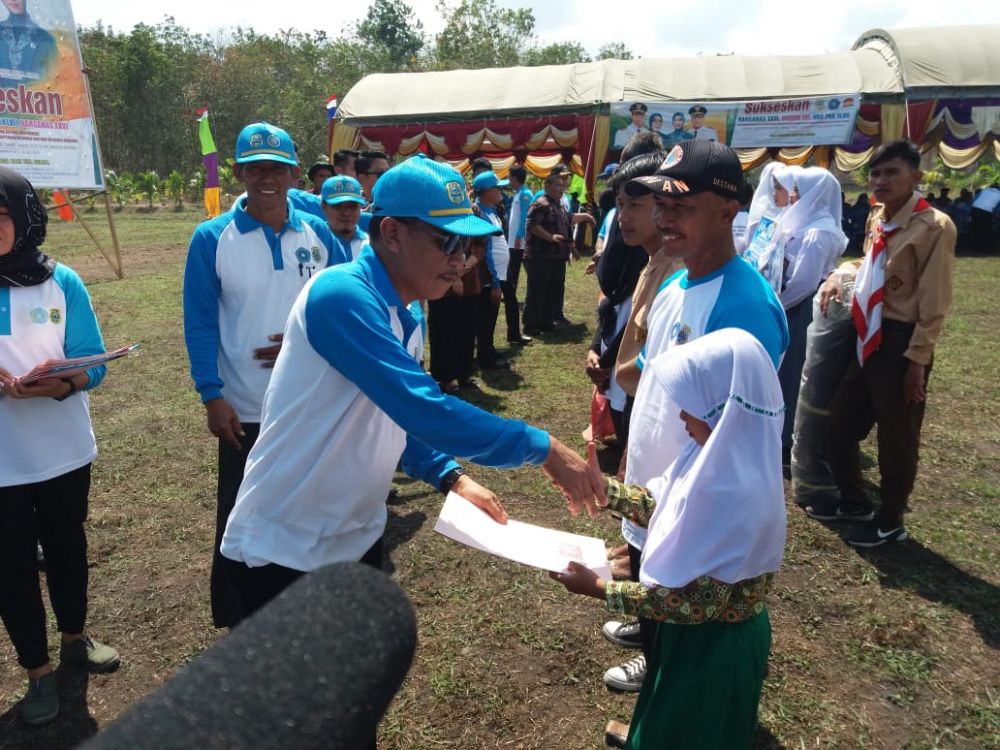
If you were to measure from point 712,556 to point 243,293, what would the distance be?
7.19ft

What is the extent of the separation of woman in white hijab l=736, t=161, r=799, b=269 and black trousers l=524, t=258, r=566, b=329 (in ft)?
13.2

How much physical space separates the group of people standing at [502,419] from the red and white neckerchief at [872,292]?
0.01m

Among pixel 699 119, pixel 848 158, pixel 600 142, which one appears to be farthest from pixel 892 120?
pixel 600 142

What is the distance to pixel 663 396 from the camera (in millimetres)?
2131

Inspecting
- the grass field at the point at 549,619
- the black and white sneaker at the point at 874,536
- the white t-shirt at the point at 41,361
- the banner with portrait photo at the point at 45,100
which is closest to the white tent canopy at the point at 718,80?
the banner with portrait photo at the point at 45,100

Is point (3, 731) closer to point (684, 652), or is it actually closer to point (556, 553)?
point (556, 553)

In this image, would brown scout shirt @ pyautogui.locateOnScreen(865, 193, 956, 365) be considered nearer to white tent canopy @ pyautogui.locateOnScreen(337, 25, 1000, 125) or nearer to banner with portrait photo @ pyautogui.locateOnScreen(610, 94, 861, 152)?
banner with portrait photo @ pyautogui.locateOnScreen(610, 94, 861, 152)

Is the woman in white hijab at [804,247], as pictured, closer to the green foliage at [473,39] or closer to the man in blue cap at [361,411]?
the man in blue cap at [361,411]

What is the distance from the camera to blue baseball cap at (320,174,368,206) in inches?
184

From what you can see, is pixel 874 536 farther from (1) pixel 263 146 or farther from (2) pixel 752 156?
(2) pixel 752 156

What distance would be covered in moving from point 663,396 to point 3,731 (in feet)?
9.43

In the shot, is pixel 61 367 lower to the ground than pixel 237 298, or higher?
lower

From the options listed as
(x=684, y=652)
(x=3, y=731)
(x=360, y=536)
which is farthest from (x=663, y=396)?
(x=3, y=731)

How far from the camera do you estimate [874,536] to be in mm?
4027
